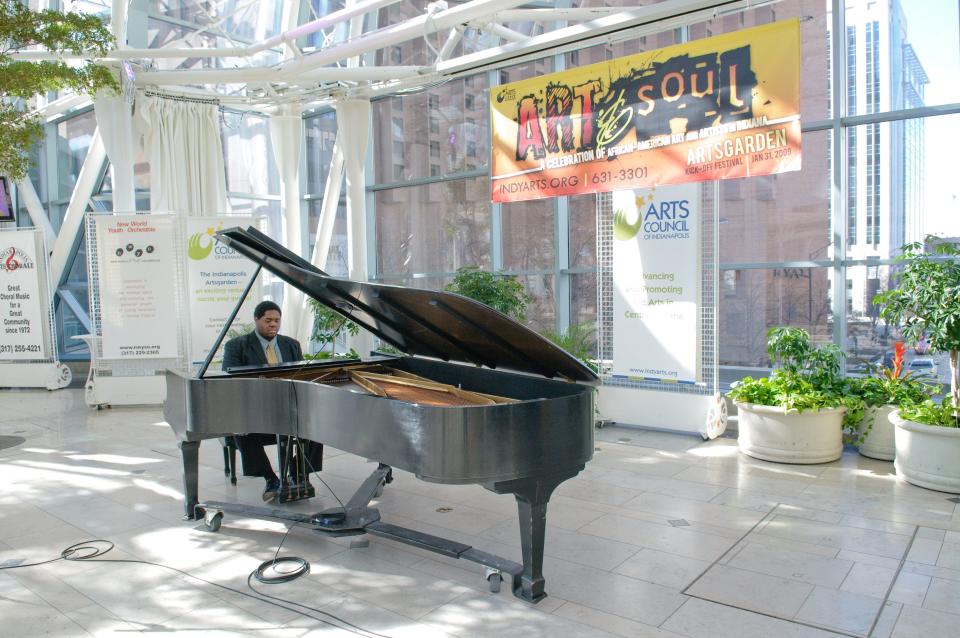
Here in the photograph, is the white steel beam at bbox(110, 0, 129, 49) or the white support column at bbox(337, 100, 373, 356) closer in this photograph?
the white steel beam at bbox(110, 0, 129, 49)

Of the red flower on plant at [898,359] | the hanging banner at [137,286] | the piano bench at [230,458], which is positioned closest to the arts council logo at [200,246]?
the hanging banner at [137,286]

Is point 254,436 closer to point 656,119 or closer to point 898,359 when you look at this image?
point 656,119

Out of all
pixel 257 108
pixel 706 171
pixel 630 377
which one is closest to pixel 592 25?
pixel 706 171

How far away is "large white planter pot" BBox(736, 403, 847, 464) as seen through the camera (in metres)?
5.97

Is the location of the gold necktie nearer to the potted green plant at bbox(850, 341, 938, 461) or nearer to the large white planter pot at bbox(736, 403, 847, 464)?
the large white planter pot at bbox(736, 403, 847, 464)

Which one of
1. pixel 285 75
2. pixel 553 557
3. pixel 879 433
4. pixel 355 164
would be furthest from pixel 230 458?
pixel 879 433

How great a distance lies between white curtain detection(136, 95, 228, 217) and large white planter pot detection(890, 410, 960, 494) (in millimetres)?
8778

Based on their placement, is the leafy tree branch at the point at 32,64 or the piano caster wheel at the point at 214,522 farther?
the leafy tree branch at the point at 32,64

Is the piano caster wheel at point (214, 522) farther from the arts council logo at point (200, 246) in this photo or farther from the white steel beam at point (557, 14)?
the white steel beam at point (557, 14)

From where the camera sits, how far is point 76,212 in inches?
438

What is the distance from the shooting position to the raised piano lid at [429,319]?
11.8ft

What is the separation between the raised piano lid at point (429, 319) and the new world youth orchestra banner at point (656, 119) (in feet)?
9.43

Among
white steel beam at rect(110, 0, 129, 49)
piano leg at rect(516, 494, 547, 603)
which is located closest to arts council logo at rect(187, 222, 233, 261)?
white steel beam at rect(110, 0, 129, 49)

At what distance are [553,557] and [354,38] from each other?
6101 mm
